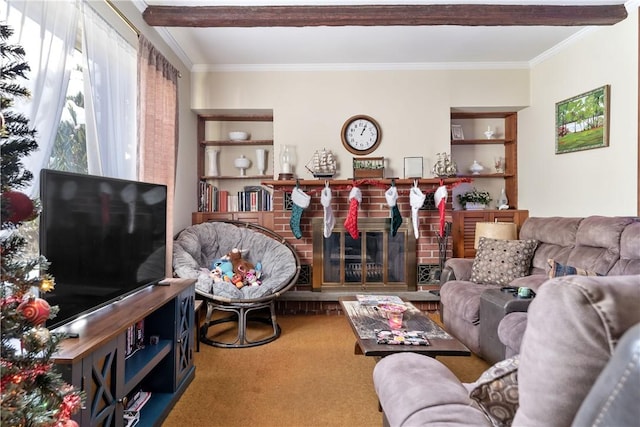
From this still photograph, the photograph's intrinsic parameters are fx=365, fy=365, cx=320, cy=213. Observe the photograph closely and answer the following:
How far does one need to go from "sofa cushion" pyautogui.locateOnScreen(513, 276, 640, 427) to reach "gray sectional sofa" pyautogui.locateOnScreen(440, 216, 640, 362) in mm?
1545

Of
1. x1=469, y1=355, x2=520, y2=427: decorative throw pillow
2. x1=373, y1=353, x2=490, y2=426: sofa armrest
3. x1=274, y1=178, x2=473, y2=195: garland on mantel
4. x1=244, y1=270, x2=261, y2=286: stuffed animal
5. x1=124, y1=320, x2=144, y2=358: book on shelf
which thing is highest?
x1=274, y1=178, x2=473, y2=195: garland on mantel

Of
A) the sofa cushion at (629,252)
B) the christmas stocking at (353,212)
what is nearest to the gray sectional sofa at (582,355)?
the sofa cushion at (629,252)

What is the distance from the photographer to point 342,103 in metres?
3.98

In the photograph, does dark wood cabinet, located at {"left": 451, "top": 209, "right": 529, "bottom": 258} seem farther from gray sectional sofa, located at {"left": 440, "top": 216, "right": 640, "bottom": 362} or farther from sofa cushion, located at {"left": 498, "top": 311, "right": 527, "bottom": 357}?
sofa cushion, located at {"left": 498, "top": 311, "right": 527, "bottom": 357}

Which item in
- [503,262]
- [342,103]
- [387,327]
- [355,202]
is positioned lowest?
[387,327]

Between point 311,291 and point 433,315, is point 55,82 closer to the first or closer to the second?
point 311,291

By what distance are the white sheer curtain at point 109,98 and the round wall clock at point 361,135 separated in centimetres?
212

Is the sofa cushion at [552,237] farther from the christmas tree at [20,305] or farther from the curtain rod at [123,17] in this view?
the curtain rod at [123,17]

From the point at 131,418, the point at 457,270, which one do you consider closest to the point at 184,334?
the point at 131,418

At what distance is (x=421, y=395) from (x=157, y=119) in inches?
107

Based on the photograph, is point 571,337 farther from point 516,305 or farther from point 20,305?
point 516,305

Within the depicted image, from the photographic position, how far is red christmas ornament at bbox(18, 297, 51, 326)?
945 mm

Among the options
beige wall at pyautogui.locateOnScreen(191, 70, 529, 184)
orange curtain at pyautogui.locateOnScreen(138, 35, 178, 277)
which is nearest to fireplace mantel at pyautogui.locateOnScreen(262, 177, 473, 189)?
beige wall at pyautogui.locateOnScreen(191, 70, 529, 184)

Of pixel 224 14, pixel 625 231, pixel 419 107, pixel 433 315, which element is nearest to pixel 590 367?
pixel 625 231
